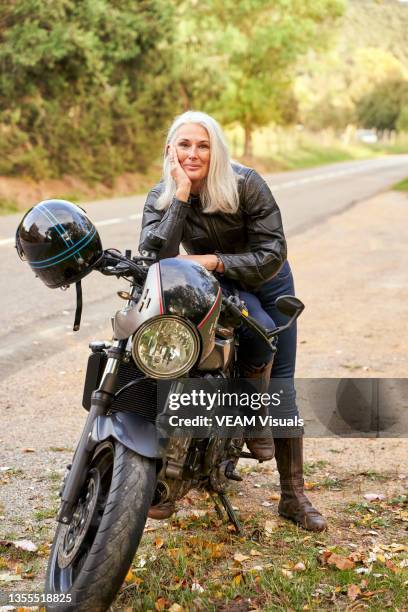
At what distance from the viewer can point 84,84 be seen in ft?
82.1

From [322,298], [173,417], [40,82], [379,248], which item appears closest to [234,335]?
[173,417]

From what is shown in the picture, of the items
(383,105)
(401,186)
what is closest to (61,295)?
(401,186)

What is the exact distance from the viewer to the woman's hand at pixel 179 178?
3.94 metres

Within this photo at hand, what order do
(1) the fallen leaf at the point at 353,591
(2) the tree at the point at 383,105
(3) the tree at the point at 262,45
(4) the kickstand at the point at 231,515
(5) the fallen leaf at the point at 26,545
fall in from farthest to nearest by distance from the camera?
(2) the tree at the point at 383,105 → (3) the tree at the point at 262,45 → (4) the kickstand at the point at 231,515 → (5) the fallen leaf at the point at 26,545 → (1) the fallen leaf at the point at 353,591

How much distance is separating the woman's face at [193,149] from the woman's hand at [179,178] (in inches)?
1.0

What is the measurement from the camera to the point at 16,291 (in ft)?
34.2

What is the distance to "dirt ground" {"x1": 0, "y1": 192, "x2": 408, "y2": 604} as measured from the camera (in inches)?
187

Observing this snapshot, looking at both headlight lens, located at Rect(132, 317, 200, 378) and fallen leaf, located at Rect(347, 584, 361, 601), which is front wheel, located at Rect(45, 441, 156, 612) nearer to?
headlight lens, located at Rect(132, 317, 200, 378)

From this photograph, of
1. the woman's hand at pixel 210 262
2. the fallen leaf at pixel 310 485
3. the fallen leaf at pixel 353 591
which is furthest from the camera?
the fallen leaf at pixel 310 485

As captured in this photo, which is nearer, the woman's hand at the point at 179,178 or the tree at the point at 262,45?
the woman's hand at the point at 179,178

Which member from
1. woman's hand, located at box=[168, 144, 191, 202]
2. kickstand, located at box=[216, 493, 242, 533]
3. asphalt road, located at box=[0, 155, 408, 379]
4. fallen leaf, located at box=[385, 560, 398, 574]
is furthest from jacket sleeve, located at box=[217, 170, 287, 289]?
asphalt road, located at box=[0, 155, 408, 379]

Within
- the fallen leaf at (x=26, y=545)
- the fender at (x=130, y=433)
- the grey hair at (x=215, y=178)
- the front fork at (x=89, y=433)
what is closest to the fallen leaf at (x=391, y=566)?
the fender at (x=130, y=433)

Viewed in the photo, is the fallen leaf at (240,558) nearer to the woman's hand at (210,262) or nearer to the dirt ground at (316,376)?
the dirt ground at (316,376)

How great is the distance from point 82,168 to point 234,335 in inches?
862
